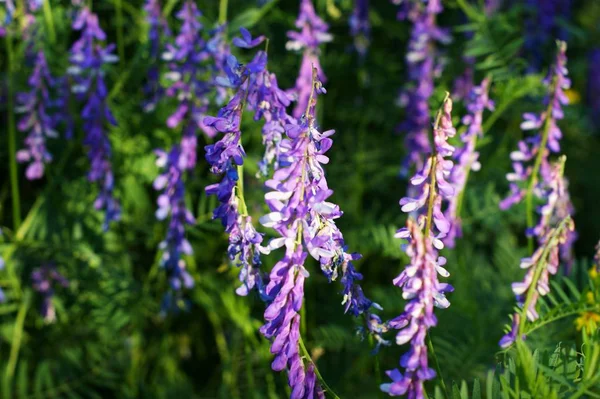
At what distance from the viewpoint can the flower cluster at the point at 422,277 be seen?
1.14 metres

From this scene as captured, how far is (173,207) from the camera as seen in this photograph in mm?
2348

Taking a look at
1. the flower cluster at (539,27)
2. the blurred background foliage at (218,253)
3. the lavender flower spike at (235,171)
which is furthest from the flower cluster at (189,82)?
the flower cluster at (539,27)

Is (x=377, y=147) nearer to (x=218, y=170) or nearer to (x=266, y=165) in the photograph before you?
(x=266, y=165)

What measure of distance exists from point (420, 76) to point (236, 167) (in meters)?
1.79

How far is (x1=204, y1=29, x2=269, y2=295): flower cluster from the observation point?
4.38ft

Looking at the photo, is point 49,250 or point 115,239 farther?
point 115,239

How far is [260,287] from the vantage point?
147 cm

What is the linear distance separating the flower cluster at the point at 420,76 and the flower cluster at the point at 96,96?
1.22 m

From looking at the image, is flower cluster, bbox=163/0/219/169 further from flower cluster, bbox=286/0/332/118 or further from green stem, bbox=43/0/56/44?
green stem, bbox=43/0/56/44

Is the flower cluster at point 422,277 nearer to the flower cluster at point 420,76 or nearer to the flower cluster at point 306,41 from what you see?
the flower cluster at point 306,41

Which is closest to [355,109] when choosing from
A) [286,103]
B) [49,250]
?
[49,250]

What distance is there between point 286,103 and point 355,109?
181 centimetres

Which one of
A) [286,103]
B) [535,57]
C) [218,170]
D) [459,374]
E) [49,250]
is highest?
[535,57]

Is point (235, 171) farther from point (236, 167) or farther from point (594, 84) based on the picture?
point (594, 84)
